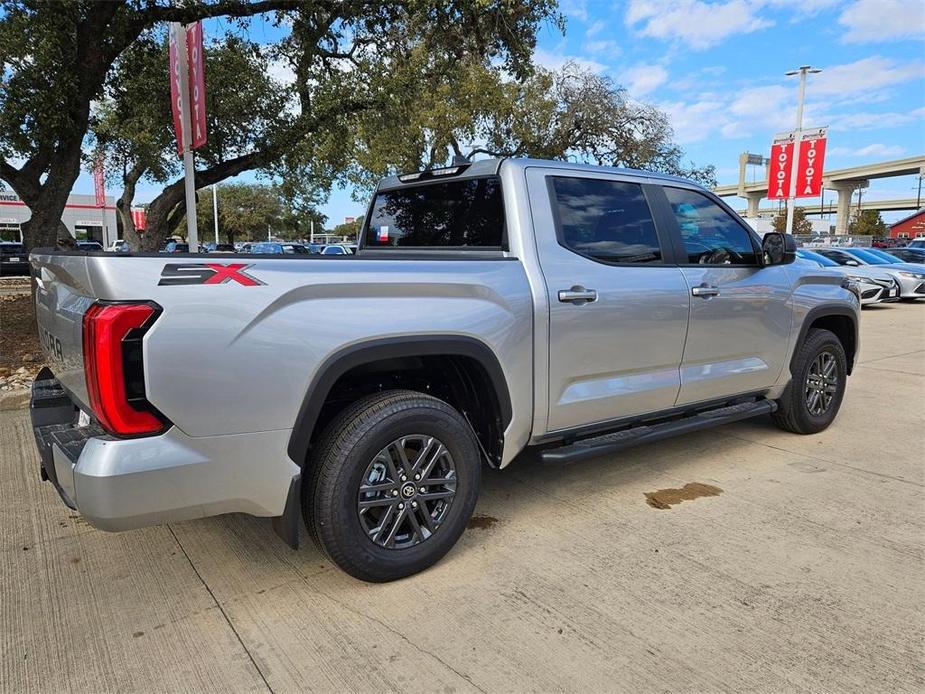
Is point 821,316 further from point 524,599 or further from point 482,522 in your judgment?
point 524,599

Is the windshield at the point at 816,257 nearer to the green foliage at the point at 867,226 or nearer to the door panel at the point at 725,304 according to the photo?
the door panel at the point at 725,304

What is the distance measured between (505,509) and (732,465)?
71.1 inches

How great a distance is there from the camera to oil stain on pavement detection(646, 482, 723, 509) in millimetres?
3918

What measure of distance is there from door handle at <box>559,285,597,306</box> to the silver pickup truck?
12mm

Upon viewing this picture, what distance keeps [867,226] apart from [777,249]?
107857 mm

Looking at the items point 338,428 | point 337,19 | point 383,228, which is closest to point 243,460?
point 338,428

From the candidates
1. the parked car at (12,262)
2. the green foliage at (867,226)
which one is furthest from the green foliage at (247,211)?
the green foliage at (867,226)

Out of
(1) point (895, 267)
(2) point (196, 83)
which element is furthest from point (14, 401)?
(1) point (895, 267)

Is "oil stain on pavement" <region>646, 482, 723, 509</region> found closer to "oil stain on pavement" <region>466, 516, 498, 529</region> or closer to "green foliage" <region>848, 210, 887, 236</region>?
"oil stain on pavement" <region>466, 516, 498, 529</region>

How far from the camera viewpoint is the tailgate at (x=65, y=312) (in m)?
2.43

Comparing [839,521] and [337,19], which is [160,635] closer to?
[839,521]

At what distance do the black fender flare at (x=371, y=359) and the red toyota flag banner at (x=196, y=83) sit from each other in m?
4.57

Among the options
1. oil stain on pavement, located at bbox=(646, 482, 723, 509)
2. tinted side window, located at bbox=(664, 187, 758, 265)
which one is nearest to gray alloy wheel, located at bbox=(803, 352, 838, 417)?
tinted side window, located at bbox=(664, 187, 758, 265)

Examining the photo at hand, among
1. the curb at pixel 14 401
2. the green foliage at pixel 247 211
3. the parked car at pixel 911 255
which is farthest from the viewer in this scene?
the green foliage at pixel 247 211
